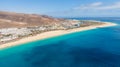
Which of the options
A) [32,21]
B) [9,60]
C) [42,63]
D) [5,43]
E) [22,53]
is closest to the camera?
[42,63]

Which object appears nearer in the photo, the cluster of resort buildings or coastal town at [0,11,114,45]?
the cluster of resort buildings

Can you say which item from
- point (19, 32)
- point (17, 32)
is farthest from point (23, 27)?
point (17, 32)

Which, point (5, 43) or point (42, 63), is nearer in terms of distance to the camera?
point (42, 63)

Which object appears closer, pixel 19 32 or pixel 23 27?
pixel 19 32

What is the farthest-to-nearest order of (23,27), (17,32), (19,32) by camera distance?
(23,27) → (19,32) → (17,32)

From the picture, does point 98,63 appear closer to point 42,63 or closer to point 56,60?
point 56,60

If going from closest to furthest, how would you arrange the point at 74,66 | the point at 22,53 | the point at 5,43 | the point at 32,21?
the point at 74,66
the point at 22,53
the point at 5,43
the point at 32,21

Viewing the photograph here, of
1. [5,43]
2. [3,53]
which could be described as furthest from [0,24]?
[3,53]

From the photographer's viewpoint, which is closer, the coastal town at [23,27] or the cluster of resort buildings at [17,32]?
the cluster of resort buildings at [17,32]

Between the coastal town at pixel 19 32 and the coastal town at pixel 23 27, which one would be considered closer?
the coastal town at pixel 19 32

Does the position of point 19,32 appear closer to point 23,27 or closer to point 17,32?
point 17,32

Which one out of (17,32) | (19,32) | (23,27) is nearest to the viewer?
(17,32)
